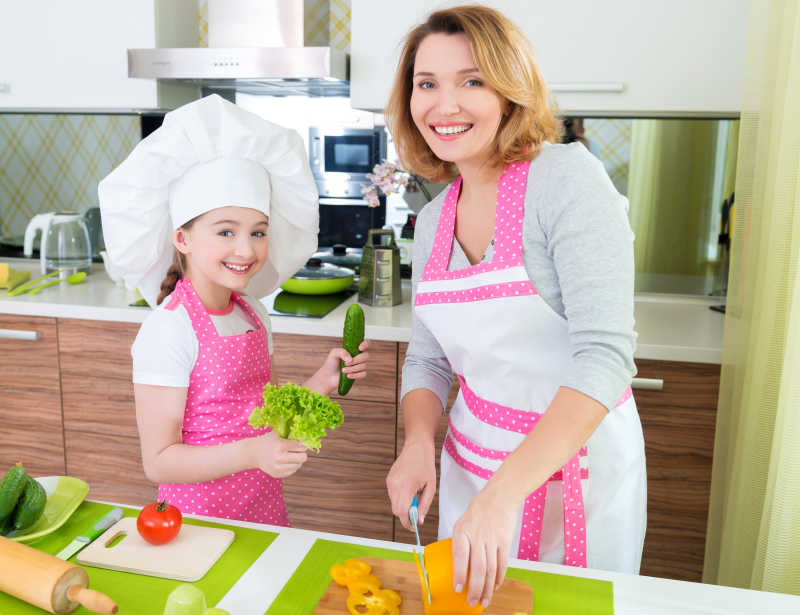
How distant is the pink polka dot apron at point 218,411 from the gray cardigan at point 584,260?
420mm

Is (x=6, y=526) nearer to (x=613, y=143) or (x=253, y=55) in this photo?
(x=253, y=55)

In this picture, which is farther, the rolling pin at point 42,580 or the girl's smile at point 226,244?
the girl's smile at point 226,244

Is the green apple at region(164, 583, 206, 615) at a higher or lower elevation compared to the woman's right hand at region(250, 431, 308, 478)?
lower

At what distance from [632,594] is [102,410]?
1.71 metres

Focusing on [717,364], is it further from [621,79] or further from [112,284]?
[112,284]

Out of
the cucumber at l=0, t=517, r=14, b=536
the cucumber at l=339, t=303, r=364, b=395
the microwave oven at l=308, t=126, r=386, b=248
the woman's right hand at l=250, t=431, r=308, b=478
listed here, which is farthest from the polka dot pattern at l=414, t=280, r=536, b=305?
the microwave oven at l=308, t=126, r=386, b=248

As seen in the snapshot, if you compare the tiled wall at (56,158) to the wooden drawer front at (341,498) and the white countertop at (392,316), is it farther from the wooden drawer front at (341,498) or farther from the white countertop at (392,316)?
the wooden drawer front at (341,498)

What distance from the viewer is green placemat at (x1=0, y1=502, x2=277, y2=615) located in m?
0.84

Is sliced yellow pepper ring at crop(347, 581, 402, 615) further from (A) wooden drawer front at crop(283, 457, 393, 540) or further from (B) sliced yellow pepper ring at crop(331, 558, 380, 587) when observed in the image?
(A) wooden drawer front at crop(283, 457, 393, 540)

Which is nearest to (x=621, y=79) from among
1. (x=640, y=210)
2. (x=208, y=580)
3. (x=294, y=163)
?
(x=640, y=210)

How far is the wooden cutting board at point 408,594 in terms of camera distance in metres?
0.85

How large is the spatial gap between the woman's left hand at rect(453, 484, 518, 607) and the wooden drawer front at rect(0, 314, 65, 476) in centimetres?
171

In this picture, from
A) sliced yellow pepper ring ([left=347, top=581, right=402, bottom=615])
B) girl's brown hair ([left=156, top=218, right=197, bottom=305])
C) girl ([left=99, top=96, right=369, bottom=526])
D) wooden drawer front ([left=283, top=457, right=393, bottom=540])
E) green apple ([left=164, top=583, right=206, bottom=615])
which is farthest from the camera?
wooden drawer front ([left=283, top=457, right=393, bottom=540])

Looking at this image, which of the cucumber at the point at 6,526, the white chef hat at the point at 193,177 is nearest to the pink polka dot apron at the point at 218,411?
the white chef hat at the point at 193,177
